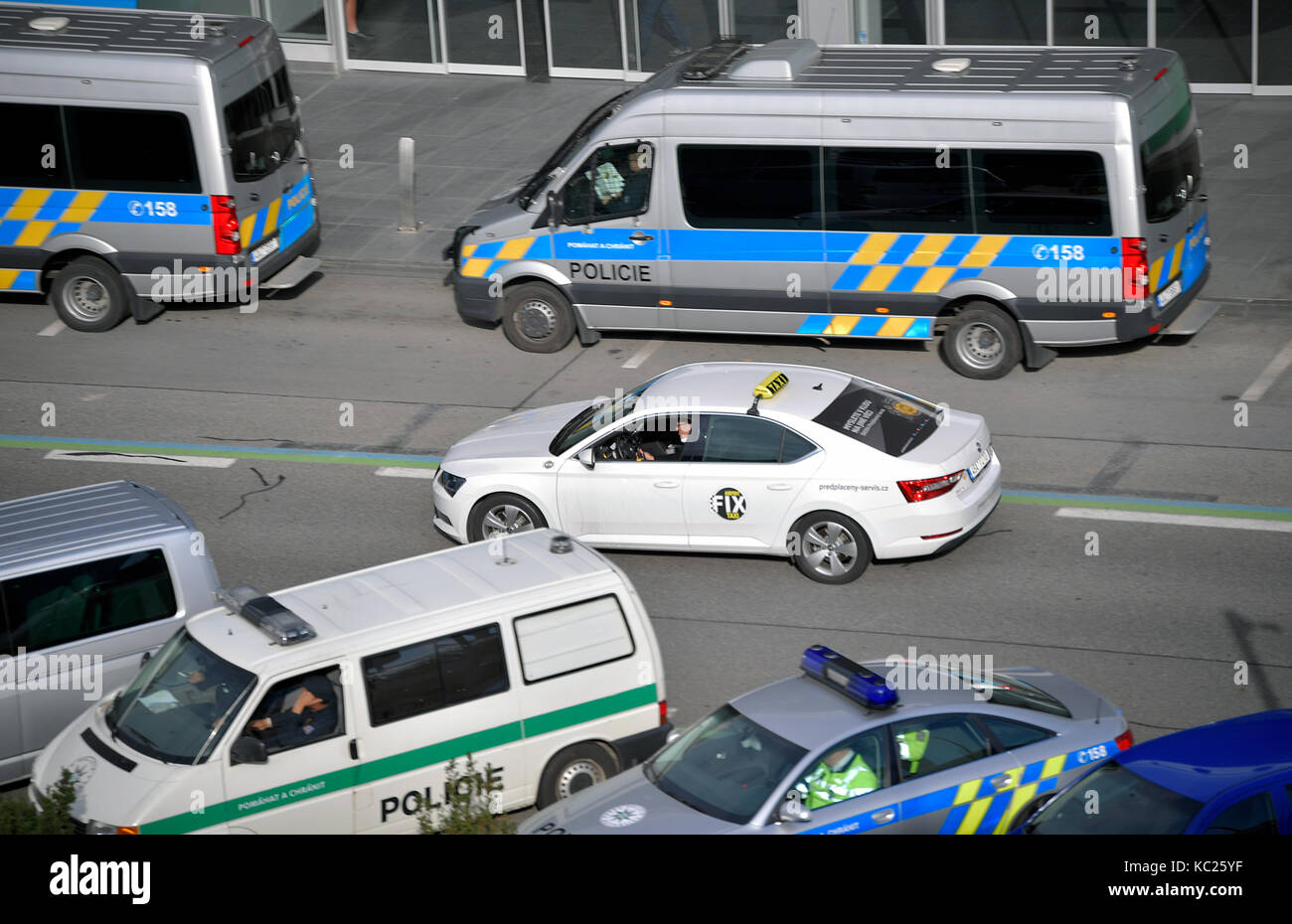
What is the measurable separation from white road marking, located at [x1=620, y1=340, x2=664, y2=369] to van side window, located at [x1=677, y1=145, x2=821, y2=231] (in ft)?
4.88

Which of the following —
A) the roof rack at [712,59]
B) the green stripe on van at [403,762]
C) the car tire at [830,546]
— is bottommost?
the car tire at [830,546]

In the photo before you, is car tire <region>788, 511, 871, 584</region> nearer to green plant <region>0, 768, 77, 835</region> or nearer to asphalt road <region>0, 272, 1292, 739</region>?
asphalt road <region>0, 272, 1292, 739</region>

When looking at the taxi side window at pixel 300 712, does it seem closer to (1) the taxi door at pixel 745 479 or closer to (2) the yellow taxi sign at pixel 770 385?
(1) the taxi door at pixel 745 479

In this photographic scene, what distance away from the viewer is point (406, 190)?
19.7m

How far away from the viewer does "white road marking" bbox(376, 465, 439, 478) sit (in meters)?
14.0

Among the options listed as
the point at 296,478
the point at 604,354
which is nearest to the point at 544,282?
the point at 604,354

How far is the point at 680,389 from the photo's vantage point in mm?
12188

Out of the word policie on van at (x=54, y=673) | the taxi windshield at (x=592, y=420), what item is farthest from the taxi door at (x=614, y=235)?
the word policie on van at (x=54, y=673)

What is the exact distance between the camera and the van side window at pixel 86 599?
9.74 m

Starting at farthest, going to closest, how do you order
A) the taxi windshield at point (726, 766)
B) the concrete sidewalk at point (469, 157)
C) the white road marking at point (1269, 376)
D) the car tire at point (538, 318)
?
1. the concrete sidewalk at point (469, 157)
2. the car tire at point (538, 318)
3. the white road marking at point (1269, 376)
4. the taxi windshield at point (726, 766)

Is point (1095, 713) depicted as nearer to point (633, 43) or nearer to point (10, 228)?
point (10, 228)

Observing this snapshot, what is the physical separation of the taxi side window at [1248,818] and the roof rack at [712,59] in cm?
1035

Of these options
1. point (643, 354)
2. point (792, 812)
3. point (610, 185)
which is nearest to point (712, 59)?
point (610, 185)

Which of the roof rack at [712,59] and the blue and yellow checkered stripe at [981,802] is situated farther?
the roof rack at [712,59]
